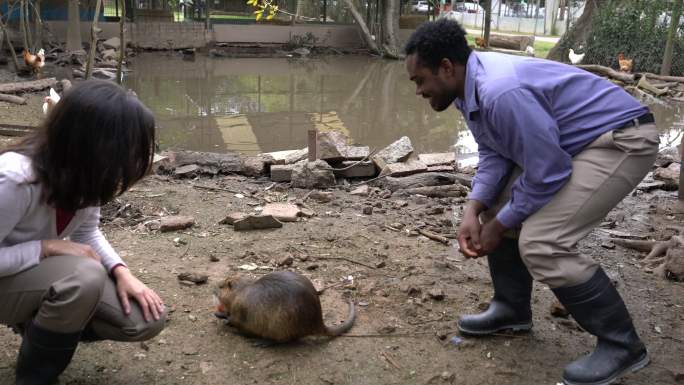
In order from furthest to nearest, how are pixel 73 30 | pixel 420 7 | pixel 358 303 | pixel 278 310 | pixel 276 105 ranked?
pixel 420 7
pixel 73 30
pixel 276 105
pixel 358 303
pixel 278 310

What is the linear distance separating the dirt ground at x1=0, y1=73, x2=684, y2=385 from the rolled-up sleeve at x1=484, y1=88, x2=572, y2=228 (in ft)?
2.66

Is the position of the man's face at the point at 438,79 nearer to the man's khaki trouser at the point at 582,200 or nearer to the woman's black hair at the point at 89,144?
the man's khaki trouser at the point at 582,200

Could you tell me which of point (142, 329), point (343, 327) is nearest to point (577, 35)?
point (343, 327)

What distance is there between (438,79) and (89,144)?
1357 mm

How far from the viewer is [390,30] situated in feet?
73.3

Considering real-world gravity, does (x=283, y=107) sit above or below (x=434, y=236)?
above

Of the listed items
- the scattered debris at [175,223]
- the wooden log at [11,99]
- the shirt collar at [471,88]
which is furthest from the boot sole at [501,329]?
the wooden log at [11,99]

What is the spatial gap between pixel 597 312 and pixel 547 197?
50cm

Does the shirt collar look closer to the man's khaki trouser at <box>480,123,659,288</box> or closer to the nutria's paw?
the man's khaki trouser at <box>480,123,659,288</box>

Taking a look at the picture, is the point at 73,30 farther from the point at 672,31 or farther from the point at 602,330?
the point at 602,330

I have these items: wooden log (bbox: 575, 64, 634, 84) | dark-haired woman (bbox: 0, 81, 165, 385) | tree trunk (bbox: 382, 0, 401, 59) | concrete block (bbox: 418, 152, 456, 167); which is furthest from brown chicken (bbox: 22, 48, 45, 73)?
dark-haired woman (bbox: 0, 81, 165, 385)

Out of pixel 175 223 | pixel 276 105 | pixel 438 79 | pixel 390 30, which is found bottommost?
pixel 175 223

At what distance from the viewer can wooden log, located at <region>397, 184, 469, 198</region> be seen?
5844 millimetres

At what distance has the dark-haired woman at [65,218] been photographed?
6.76ft
